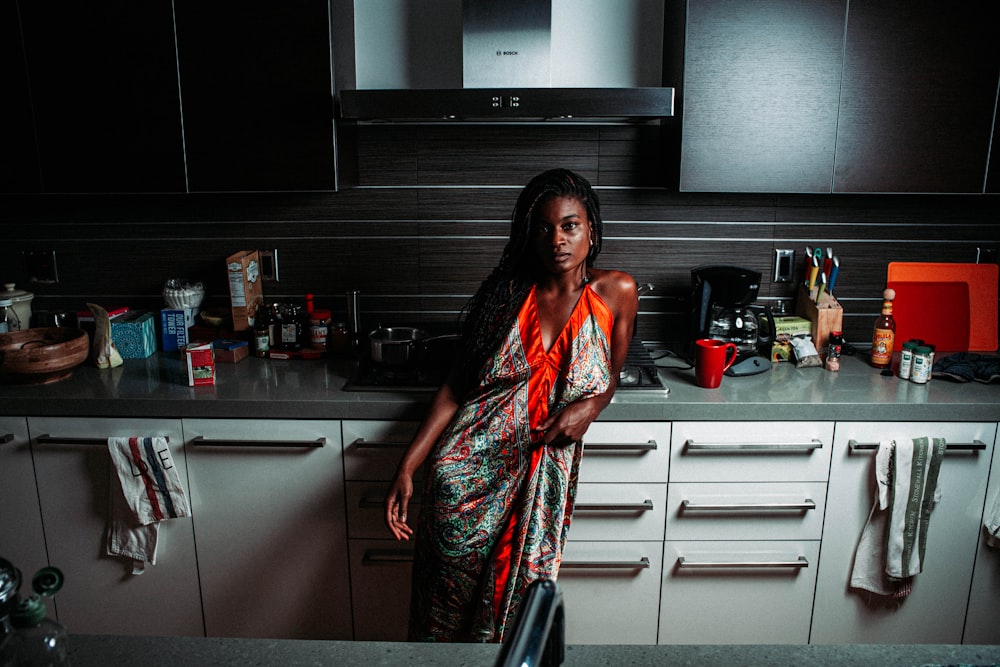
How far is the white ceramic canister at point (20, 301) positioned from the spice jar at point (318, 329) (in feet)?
3.17

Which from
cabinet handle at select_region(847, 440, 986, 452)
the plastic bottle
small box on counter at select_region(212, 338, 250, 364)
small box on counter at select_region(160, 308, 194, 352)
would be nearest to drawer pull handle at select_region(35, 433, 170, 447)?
small box on counter at select_region(212, 338, 250, 364)

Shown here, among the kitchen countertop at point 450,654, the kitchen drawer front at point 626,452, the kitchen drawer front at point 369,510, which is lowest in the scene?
the kitchen drawer front at point 369,510

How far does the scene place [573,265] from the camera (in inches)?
67.3

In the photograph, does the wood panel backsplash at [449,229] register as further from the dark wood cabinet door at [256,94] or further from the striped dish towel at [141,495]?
the striped dish towel at [141,495]

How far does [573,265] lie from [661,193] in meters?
0.81

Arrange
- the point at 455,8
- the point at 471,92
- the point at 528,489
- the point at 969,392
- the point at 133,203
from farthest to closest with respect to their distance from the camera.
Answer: the point at 133,203 → the point at 455,8 → the point at 969,392 → the point at 471,92 → the point at 528,489

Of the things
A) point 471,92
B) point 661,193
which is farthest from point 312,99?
point 661,193

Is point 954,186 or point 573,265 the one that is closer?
point 573,265

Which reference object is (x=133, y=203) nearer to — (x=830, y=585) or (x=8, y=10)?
(x=8, y=10)

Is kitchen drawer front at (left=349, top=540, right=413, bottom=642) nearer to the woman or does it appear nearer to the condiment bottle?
the woman

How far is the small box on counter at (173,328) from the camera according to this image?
2.35 metres

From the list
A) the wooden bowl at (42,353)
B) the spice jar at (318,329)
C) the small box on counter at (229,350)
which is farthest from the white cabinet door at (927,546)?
the wooden bowl at (42,353)

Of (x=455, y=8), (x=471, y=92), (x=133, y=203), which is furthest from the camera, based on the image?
(x=133, y=203)

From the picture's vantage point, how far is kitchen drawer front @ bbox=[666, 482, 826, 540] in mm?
1968
